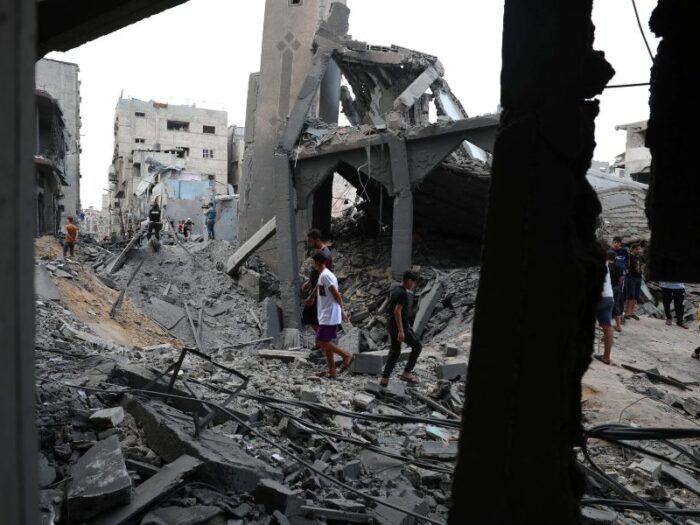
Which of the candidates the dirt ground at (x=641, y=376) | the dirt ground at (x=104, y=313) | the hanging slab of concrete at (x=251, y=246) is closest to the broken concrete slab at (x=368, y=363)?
the dirt ground at (x=641, y=376)

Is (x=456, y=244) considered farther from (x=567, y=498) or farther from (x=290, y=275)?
(x=567, y=498)

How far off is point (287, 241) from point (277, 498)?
11217 mm

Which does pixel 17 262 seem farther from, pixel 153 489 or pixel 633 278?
pixel 633 278

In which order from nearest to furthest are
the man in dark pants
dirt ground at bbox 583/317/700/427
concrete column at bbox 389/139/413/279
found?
dirt ground at bbox 583/317/700/427 < the man in dark pants < concrete column at bbox 389/139/413/279

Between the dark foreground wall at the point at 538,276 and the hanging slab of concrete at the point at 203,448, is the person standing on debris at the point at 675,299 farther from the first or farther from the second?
the dark foreground wall at the point at 538,276

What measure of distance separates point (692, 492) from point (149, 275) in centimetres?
1511

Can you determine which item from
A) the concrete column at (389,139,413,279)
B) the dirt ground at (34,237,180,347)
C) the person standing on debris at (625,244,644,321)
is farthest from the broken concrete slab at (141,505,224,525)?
the person standing on debris at (625,244,644,321)

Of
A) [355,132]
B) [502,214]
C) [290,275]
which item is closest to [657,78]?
[502,214]

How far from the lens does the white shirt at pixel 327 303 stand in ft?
25.7

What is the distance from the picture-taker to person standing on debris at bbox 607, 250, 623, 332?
9.54 m

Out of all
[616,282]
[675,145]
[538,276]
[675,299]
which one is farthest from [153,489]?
[675,299]

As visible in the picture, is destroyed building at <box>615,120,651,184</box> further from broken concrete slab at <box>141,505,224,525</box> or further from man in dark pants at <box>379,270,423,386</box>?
broken concrete slab at <box>141,505,224,525</box>

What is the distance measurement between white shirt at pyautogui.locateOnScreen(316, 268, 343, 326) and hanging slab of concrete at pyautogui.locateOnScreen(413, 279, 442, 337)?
468 centimetres

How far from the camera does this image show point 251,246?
53.3ft
